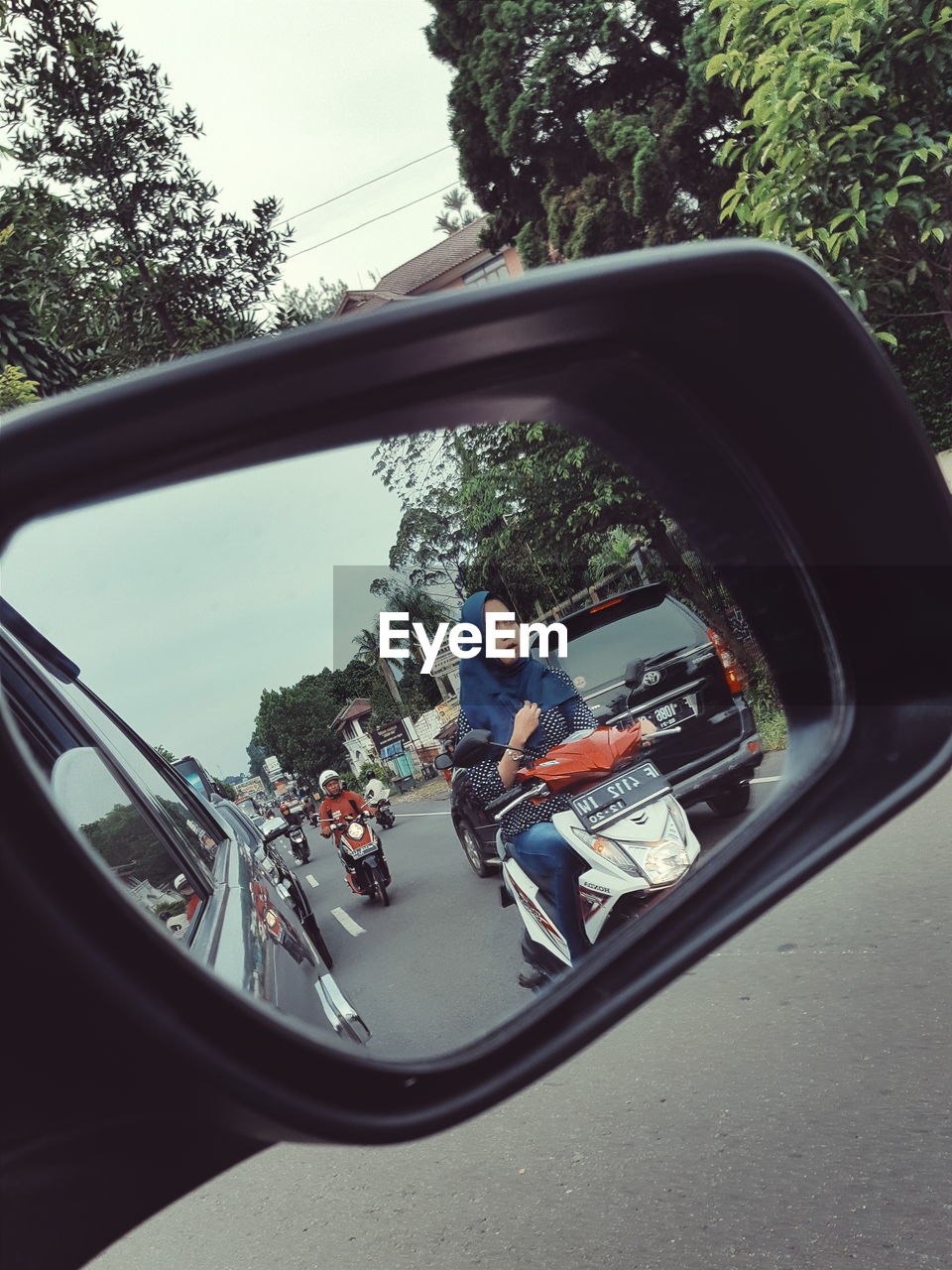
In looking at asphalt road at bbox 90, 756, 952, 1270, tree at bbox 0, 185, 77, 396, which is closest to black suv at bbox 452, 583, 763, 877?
asphalt road at bbox 90, 756, 952, 1270

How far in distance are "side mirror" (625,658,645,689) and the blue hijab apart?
0.06m

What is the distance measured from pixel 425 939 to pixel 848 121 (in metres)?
8.34

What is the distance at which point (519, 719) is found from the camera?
3.19ft

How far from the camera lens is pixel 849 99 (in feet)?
24.7

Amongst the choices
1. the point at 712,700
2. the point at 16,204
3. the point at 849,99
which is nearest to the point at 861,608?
the point at 712,700

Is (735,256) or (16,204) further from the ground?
(16,204)

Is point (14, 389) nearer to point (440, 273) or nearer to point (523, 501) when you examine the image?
point (440, 273)

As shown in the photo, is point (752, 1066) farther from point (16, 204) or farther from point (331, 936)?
point (16, 204)

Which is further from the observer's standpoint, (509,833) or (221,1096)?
(509,833)

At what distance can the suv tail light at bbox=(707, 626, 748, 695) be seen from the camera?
110 centimetres

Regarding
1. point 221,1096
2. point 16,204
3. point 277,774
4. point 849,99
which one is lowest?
point 221,1096

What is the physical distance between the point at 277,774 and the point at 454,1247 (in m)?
2.65

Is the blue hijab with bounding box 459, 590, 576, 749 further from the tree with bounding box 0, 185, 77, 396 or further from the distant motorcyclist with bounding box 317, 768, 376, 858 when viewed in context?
the tree with bounding box 0, 185, 77, 396
